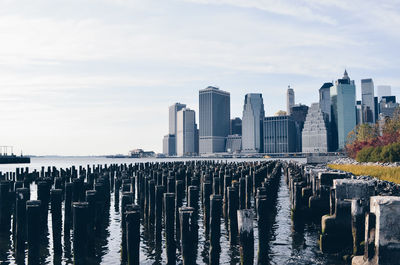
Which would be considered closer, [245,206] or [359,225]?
[359,225]

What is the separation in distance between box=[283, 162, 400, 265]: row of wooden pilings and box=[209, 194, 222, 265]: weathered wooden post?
3.70m

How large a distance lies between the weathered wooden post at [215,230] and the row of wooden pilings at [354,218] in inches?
146

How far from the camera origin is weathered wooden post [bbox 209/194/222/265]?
39.7ft

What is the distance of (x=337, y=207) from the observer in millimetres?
13508

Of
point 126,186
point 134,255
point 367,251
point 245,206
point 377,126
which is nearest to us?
point 367,251

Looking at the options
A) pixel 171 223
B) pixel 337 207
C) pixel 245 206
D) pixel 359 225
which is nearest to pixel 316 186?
pixel 245 206

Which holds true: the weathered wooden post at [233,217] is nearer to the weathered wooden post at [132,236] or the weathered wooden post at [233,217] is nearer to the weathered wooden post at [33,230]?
the weathered wooden post at [132,236]

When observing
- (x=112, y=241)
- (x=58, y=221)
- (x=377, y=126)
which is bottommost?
(x=112, y=241)

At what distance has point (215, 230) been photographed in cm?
1283

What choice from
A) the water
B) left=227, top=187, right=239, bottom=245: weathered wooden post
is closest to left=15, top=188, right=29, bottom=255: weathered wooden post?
the water

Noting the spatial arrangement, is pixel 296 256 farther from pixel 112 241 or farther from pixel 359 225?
pixel 112 241

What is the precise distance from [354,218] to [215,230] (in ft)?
14.0

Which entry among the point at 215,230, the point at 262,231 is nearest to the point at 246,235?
the point at 262,231

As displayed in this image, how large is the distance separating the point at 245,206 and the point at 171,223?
10718 millimetres
